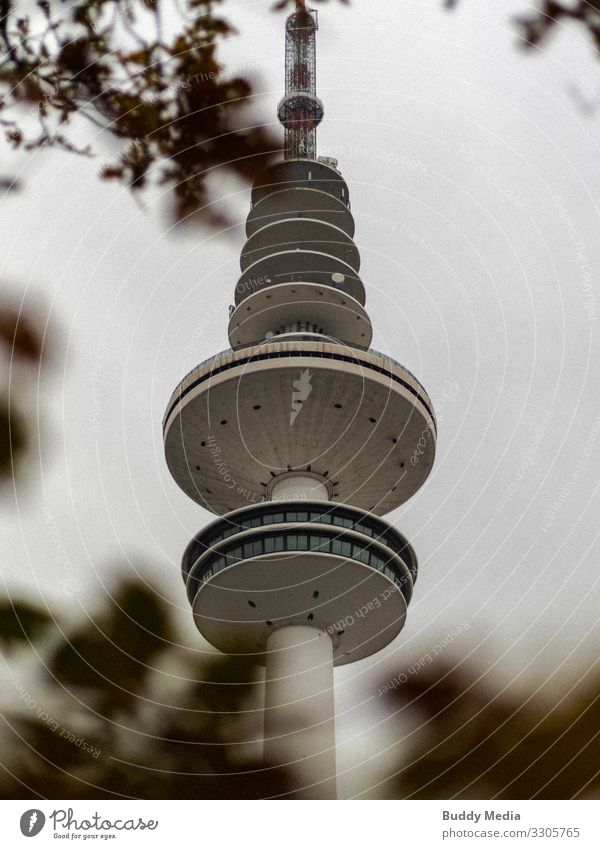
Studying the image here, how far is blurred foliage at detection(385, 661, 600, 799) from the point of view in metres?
10.8

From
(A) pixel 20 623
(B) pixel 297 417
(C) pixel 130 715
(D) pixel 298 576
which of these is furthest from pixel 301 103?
(A) pixel 20 623

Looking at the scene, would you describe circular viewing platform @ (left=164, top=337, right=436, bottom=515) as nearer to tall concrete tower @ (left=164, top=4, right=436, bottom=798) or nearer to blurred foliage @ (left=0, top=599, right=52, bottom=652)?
tall concrete tower @ (left=164, top=4, right=436, bottom=798)

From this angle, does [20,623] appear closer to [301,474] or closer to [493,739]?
[493,739]

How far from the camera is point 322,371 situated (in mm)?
49406

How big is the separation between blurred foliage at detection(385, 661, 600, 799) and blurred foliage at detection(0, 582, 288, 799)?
2.58m

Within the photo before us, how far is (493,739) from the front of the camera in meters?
13.1

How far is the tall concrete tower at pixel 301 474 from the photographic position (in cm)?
4375

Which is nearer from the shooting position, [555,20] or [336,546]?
[555,20]

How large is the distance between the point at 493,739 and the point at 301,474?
1517 inches

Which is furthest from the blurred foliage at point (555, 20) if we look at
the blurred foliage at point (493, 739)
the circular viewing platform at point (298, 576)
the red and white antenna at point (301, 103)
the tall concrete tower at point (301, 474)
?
the red and white antenna at point (301, 103)

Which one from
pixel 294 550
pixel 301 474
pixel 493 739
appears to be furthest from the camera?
pixel 301 474

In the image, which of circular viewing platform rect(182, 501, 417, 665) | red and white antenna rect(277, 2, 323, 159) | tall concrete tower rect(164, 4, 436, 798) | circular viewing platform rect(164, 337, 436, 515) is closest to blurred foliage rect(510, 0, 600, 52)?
tall concrete tower rect(164, 4, 436, 798)

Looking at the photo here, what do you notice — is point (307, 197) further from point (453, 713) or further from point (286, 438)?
point (453, 713)

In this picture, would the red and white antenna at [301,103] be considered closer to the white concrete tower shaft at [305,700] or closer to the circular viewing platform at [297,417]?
the circular viewing platform at [297,417]
